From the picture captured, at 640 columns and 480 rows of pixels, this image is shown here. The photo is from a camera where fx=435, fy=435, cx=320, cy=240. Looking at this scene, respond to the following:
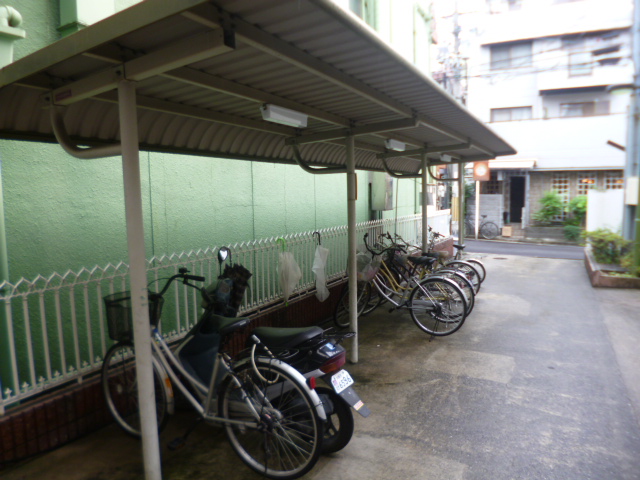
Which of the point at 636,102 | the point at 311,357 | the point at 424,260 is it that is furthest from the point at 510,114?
the point at 311,357

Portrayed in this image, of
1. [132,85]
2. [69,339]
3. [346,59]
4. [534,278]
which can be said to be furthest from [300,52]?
[534,278]

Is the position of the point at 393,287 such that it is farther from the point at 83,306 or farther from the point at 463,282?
the point at 83,306

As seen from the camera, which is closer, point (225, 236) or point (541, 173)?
point (225, 236)

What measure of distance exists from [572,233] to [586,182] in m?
3.23

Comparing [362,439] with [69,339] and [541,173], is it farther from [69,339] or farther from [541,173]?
[541,173]

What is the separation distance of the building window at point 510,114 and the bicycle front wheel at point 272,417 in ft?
63.6

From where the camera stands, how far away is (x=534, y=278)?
30.1 ft

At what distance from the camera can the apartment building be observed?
17.2m

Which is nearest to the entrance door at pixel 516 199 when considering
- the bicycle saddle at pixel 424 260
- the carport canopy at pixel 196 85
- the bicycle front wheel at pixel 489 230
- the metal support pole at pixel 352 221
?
the bicycle front wheel at pixel 489 230

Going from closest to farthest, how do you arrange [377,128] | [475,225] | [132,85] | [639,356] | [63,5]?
[132,85]
[63,5]
[377,128]
[639,356]
[475,225]

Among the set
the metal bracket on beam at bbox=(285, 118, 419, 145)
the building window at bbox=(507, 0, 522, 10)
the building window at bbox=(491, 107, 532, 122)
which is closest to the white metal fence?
the metal bracket on beam at bbox=(285, 118, 419, 145)

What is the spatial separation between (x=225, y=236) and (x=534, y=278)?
266 inches

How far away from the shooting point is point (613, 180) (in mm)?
17344

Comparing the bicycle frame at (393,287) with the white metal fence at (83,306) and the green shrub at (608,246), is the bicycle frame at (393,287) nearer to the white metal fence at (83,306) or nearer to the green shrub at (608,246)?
the white metal fence at (83,306)
